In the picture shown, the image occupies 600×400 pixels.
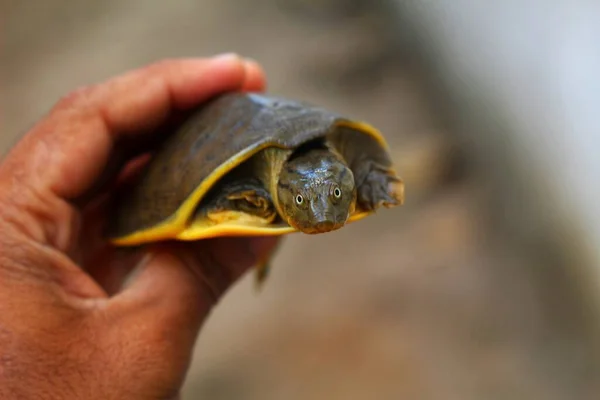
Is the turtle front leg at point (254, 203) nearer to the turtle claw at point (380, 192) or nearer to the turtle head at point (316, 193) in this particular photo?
the turtle head at point (316, 193)

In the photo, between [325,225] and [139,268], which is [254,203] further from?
[139,268]

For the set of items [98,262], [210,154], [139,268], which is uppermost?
[210,154]

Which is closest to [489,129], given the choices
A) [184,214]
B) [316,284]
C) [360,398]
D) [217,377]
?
[316,284]

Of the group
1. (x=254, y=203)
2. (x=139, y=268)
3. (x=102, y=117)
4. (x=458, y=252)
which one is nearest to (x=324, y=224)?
(x=254, y=203)

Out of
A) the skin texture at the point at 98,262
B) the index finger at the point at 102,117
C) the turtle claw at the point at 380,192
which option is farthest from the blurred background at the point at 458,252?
the turtle claw at the point at 380,192

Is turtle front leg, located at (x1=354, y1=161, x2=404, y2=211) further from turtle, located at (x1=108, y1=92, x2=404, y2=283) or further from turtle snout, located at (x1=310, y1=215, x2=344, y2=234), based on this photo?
turtle snout, located at (x1=310, y1=215, x2=344, y2=234)

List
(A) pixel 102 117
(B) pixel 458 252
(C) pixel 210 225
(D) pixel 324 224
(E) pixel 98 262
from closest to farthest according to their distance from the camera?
(D) pixel 324 224, (C) pixel 210 225, (A) pixel 102 117, (E) pixel 98 262, (B) pixel 458 252
